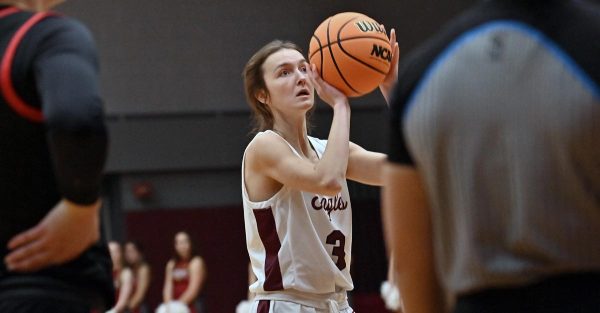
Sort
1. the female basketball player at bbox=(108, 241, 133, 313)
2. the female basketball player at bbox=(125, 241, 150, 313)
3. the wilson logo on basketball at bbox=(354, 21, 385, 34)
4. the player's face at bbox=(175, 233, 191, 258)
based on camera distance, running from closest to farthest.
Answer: the wilson logo on basketball at bbox=(354, 21, 385, 34) → the player's face at bbox=(175, 233, 191, 258) → the female basketball player at bbox=(108, 241, 133, 313) → the female basketball player at bbox=(125, 241, 150, 313)

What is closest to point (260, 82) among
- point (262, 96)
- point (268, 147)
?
point (262, 96)

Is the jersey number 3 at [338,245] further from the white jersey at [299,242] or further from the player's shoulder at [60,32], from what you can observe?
the player's shoulder at [60,32]

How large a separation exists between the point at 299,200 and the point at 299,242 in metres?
0.19

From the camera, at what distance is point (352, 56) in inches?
175

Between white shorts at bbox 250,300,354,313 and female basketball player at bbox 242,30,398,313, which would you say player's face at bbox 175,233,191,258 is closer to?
female basketball player at bbox 242,30,398,313

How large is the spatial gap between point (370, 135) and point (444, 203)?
12984mm

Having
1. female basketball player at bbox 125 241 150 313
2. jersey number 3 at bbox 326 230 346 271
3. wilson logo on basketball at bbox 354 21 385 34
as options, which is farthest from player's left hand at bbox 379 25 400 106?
female basketball player at bbox 125 241 150 313

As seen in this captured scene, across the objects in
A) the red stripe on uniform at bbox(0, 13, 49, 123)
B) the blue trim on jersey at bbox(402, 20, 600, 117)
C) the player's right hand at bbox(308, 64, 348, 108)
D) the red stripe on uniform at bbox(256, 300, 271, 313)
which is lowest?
the red stripe on uniform at bbox(256, 300, 271, 313)

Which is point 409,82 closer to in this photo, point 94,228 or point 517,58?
point 517,58

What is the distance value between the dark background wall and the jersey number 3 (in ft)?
34.4

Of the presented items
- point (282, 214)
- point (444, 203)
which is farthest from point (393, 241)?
point (282, 214)

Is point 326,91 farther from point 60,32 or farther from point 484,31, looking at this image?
point 484,31

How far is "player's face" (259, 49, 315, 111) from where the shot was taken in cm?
472

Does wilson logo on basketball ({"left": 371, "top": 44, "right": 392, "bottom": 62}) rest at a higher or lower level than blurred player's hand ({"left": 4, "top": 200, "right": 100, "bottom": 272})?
higher
